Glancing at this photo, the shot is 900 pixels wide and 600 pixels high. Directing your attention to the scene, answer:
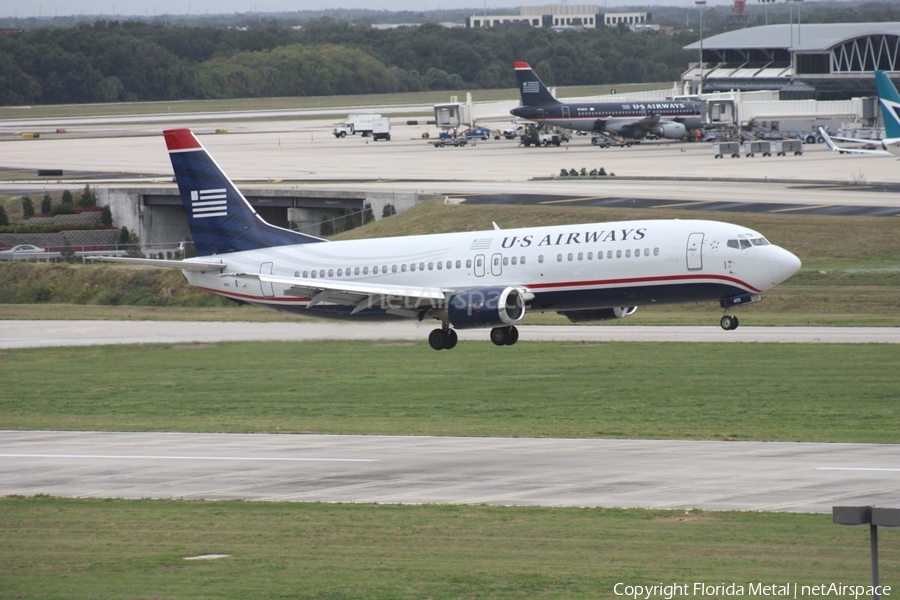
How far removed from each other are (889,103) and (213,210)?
69.2 metres

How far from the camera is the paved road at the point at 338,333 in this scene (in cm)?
6141

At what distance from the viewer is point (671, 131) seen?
161625 mm

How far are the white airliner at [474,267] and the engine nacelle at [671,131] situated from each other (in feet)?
365

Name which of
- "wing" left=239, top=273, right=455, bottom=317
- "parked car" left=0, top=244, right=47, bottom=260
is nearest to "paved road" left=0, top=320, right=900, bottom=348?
"wing" left=239, top=273, right=455, bottom=317

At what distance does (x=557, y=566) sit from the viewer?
87.5 feet

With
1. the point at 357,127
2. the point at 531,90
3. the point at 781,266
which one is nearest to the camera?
the point at 781,266

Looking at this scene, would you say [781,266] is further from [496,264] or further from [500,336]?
[500,336]

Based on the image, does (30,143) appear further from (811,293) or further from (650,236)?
(650,236)

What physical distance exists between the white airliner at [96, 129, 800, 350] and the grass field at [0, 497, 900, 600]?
1892 centimetres

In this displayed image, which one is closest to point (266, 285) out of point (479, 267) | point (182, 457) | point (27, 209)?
point (479, 267)

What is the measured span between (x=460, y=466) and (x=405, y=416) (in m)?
10.5

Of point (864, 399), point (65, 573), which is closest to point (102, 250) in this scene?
point (864, 399)

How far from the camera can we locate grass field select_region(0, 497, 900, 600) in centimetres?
2542

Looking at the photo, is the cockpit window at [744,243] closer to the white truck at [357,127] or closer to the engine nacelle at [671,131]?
the engine nacelle at [671,131]
